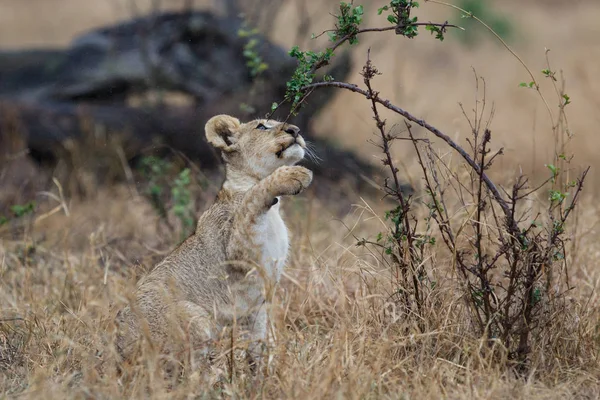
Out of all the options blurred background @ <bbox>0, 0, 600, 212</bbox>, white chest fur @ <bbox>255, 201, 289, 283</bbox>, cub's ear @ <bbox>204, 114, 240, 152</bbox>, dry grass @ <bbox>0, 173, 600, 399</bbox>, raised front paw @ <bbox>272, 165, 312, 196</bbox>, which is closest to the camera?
dry grass @ <bbox>0, 173, 600, 399</bbox>

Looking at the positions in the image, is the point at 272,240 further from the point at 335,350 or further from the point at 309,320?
the point at 335,350

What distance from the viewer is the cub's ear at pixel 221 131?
466 cm

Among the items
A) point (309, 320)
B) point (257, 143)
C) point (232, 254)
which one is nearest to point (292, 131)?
point (257, 143)

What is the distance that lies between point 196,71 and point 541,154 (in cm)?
419

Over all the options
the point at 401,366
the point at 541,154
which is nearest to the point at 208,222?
the point at 401,366

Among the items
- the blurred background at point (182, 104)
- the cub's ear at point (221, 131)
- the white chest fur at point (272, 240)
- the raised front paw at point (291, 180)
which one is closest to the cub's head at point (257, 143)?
the cub's ear at point (221, 131)

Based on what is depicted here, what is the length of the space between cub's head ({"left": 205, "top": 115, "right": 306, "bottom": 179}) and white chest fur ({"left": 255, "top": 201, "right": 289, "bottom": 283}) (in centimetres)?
23

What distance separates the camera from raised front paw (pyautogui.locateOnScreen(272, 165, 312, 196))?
399 centimetres

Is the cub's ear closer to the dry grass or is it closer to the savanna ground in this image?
the savanna ground

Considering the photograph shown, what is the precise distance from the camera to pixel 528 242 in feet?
12.9

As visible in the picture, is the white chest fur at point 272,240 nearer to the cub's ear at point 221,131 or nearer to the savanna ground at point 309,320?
the savanna ground at point 309,320

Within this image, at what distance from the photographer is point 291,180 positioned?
3.99 metres

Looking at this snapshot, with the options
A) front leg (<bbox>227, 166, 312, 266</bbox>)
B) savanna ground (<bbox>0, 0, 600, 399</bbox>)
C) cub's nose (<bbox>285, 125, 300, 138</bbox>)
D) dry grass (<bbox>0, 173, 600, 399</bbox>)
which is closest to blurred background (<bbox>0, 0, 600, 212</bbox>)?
savanna ground (<bbox>0, 0, 600, 399</bbox>)

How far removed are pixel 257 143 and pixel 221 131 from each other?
25 cm
